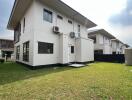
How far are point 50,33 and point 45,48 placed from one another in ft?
5.31

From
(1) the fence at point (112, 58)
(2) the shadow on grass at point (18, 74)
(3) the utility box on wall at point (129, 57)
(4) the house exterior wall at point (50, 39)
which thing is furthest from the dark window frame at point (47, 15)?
(1) the fence at point (112, 58)

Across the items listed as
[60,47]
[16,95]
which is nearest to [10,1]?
[60,47]

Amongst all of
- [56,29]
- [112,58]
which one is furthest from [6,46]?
[112,58]

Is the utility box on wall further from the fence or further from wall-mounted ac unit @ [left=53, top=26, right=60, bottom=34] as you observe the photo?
wall-mounted ac unit @ [left=53, top=26, right=60, bottom=34]

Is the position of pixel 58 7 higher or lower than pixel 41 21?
higher

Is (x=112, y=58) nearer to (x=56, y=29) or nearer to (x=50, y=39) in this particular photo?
(x=56, y=29)

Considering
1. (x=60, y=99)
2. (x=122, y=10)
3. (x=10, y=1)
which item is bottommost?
(x=60, y=99)

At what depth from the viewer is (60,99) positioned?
3.63 meters

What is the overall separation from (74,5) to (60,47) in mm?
5012

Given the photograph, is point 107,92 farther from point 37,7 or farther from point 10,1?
point 10,1

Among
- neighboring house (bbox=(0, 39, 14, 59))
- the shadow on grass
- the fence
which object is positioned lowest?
the shadow on grass

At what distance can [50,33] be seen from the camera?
11359 millimetres

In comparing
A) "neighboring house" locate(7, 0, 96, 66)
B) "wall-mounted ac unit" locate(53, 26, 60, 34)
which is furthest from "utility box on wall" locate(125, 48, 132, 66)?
"wall-mounted ac unit" locate(53, 26, 60, 34)

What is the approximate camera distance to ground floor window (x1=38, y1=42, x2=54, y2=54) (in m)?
10.4
